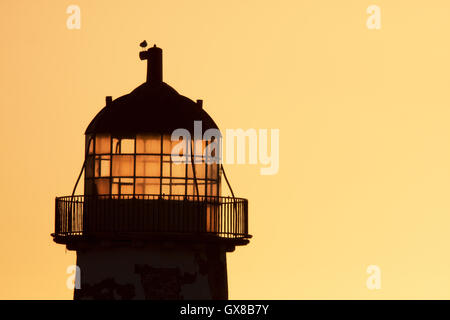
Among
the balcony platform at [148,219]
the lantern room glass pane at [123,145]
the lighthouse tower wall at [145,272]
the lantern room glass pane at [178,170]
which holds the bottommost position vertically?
the lighthouse tower wall at [145,272]

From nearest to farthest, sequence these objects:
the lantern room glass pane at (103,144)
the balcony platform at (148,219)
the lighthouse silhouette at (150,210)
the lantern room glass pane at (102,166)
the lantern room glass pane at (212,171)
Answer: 1. the balcony platform at (148,219)
2. the lighthouse silhouette at (150,210)
3. the lantern room glass pane at (102,166)
4. the lantern room glass pane at (103,144)
5. the lantern room glass pane at (212,171)

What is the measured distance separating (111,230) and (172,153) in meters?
2.18

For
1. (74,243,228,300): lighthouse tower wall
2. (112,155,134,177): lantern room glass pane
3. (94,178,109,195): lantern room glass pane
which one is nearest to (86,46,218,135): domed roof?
(112,155,134,177): lantern room glass pane

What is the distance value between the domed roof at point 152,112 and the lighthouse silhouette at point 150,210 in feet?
0.07

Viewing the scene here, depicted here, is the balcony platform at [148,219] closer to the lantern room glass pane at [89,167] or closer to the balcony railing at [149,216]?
the balcony railing at [149,216]

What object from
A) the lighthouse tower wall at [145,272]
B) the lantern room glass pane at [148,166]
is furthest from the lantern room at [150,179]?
the lighthouse tower wall at [145,272]

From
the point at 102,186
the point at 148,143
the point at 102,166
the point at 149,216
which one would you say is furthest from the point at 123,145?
the point at 149,216

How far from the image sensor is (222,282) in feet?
110

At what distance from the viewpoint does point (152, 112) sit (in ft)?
109

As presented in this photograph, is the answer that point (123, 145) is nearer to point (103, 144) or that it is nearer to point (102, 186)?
point (103, 144)

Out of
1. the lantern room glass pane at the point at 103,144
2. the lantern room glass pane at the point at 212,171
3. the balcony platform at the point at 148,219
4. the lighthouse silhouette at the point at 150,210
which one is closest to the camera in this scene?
the balcony platform at the point at 148,219

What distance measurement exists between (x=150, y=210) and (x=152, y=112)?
229 centimetres

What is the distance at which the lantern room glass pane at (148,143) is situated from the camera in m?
32.9
